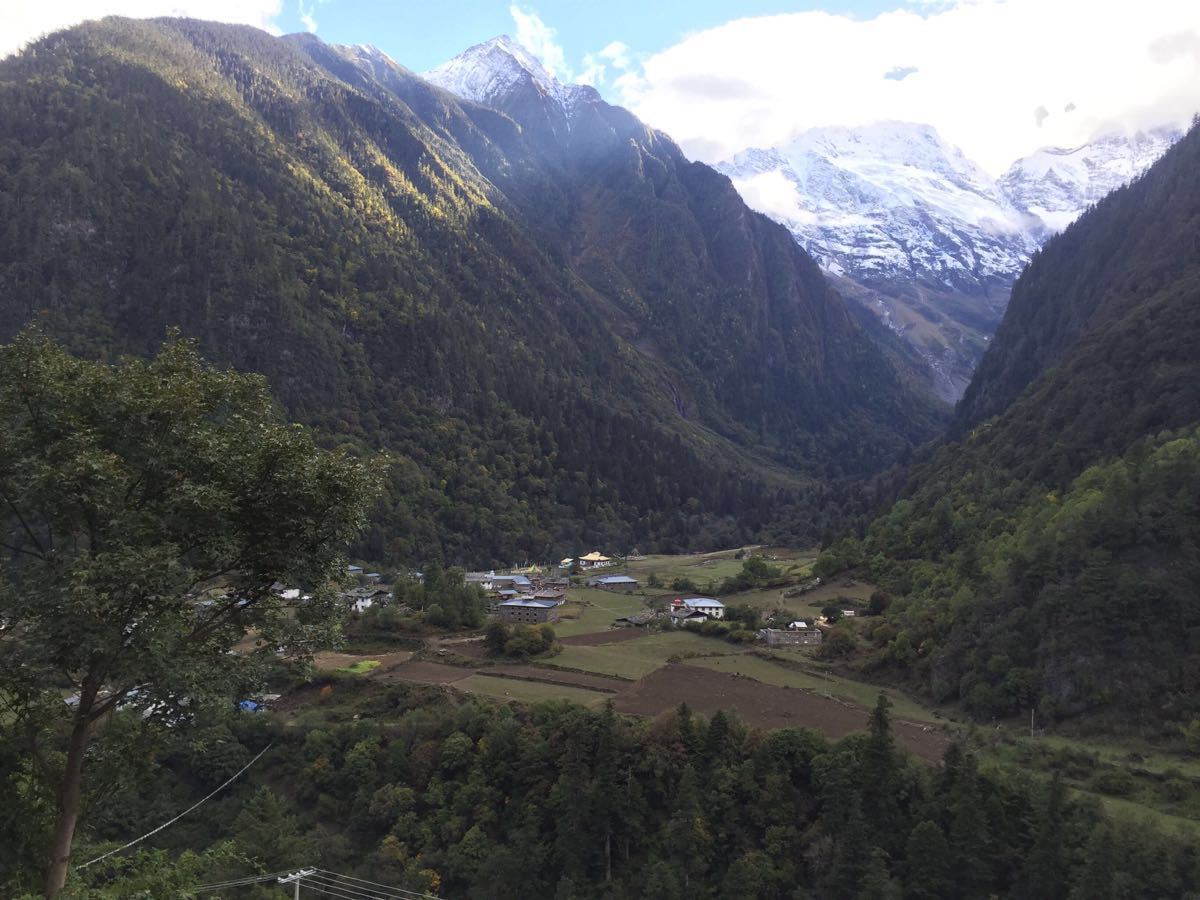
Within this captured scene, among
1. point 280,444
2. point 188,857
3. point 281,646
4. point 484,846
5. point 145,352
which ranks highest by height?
point 145,352

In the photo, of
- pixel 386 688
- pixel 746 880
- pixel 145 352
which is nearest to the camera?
pixel 746 880

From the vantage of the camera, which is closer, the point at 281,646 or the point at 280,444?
the point at 280,444

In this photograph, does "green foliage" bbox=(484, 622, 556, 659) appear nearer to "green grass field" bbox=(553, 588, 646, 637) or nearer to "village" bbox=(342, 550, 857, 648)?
"village" bbox=(342, 550, 857, 648)

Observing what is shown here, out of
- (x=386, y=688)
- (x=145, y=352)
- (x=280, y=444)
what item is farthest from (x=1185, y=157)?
(x=145, y=352)

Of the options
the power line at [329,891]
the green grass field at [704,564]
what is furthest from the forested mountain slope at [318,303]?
the power line at [329,891]

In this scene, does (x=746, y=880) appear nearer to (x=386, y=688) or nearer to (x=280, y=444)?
(x=386, y=688)
